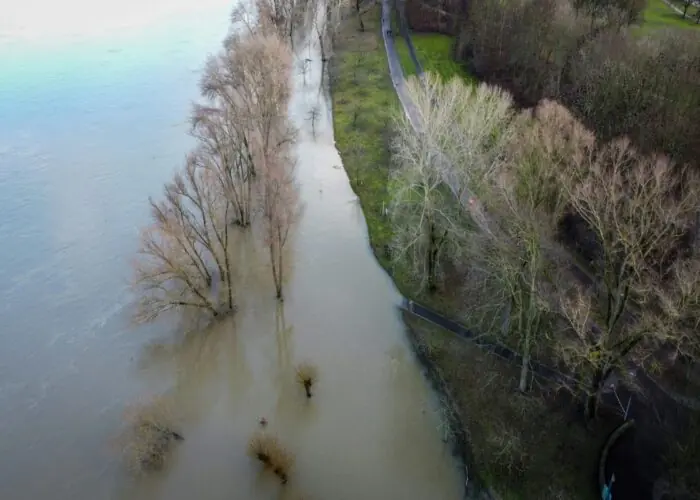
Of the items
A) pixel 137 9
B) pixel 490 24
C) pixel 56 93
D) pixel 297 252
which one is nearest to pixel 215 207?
pixel 297 252

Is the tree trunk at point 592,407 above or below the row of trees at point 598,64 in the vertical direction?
below

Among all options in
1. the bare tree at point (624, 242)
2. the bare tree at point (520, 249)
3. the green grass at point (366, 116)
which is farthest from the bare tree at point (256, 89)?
the bare tree at point (624, 242)

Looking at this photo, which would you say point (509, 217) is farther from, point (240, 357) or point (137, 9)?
point (137, 9)

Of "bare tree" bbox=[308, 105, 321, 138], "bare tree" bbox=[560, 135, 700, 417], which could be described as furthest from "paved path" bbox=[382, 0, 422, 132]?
"bare tree" bbox=[560, 135, 700, 417]

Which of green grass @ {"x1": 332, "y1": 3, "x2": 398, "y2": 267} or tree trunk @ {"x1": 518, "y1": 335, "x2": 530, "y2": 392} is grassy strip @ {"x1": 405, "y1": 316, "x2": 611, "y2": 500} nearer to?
tree trunk @ {"x1": 518, "y1": 335, "x2": 530, "y2": 392}

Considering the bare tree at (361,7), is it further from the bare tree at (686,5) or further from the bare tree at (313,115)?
the bare tree at (686,5)
